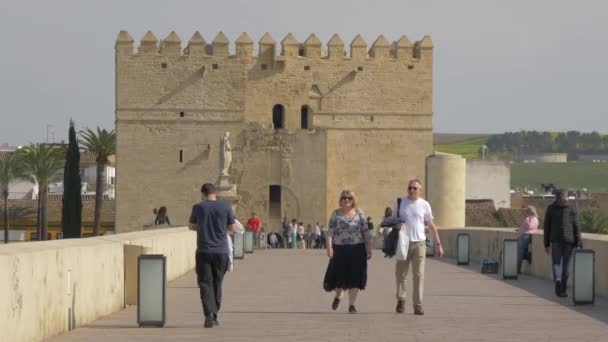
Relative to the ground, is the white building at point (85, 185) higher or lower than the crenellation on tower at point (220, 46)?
lower

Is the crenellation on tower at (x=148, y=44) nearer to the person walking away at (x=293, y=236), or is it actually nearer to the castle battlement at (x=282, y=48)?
the castle battlement at (x=282, y=48)

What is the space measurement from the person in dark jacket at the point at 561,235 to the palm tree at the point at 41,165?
5577cm

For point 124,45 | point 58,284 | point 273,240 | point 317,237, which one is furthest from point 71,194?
point 58,284

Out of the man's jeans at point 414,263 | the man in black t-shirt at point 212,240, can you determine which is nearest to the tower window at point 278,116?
the man's jeans at point 414,263

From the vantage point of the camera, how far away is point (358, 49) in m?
60.2

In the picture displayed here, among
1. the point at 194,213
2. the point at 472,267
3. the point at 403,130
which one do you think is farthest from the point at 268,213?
the point at 194,213

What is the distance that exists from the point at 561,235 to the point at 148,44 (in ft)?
144

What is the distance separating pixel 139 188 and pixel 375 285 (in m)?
39.9

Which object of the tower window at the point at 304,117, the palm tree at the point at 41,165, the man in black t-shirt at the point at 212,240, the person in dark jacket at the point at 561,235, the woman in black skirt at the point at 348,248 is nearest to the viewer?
the man in black t-shirt at the point at 212,240

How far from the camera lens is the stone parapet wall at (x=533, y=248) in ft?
55.7

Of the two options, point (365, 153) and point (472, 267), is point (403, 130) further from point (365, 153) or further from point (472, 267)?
point (472, 267)

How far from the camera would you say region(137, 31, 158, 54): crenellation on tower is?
59.2 meters

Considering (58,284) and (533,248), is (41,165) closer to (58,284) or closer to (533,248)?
(533,248)

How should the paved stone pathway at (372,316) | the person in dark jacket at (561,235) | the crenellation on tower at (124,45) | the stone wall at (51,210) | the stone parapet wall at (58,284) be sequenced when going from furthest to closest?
the stone wall at (51,210) → the crenellation on tower at (124,45) → the person in dark jacket at (561,235) → the paved stone pathway at (372,316) → the stone parapet wall at (58,284)
